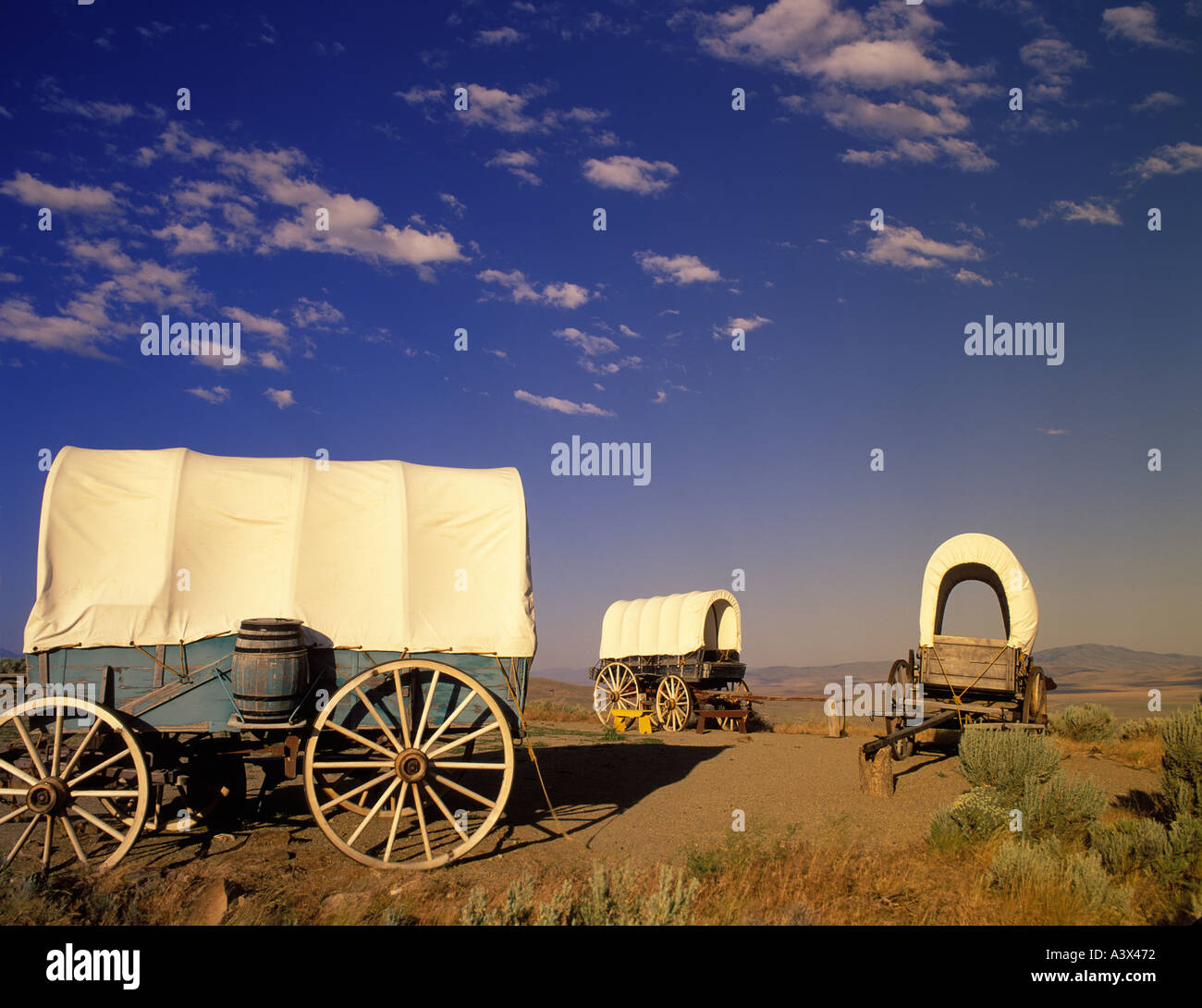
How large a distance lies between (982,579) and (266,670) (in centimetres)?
1063

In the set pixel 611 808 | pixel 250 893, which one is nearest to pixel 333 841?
pixel 250 893

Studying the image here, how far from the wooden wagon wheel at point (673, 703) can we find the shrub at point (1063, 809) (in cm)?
1125

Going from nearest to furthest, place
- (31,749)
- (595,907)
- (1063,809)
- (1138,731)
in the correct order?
(595,907) < (31,749) < (1063,809) < (1138,731)

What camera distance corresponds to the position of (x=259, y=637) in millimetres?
6020

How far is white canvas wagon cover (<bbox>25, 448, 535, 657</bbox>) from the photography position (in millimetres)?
6254

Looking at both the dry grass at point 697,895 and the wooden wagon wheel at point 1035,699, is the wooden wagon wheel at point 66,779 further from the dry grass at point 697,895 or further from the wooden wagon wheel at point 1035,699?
the wooden wagon wheel at point 1035,699

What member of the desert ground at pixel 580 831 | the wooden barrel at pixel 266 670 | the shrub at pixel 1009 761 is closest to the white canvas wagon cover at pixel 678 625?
the desert ground at pixel 580 831

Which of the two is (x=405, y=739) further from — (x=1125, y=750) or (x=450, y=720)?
(x=1125, y=750)

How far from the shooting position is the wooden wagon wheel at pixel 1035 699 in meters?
10.5

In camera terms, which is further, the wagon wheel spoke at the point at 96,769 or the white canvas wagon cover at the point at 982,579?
the white canvas wagon cover at the point at 982,579

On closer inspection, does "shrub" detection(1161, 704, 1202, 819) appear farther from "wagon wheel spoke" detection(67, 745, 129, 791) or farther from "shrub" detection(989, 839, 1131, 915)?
"wagon wheel spoke" detection(67, 745, 129, 791)

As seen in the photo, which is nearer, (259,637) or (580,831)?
(259,637)

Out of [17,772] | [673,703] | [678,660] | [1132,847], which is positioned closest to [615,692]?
[673,703]

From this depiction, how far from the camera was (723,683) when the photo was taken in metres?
18.4
